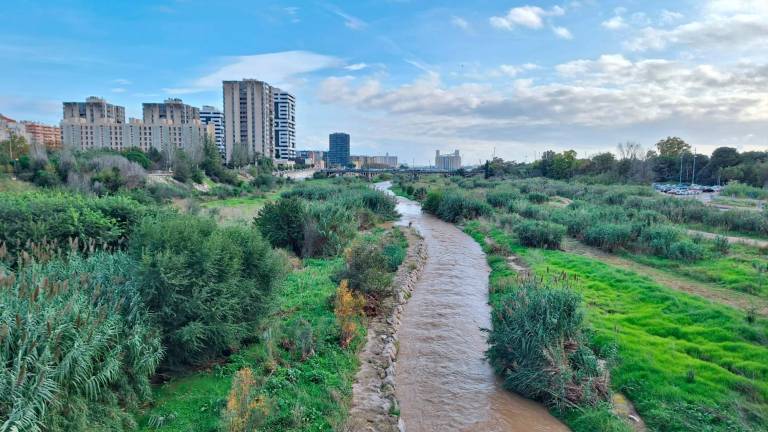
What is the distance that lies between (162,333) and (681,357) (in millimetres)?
9902

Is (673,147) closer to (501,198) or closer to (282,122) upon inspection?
(501,198)

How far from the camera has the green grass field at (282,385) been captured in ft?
19.3

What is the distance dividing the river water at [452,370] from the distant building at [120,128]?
346ft

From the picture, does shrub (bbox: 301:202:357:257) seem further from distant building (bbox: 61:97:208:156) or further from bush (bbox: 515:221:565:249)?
distant building (bbox: 61:97:208:156)

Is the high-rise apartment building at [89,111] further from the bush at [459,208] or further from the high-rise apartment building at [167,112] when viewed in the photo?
the bush at [459,208]

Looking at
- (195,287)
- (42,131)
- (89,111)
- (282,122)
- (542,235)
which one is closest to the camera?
(195,287)

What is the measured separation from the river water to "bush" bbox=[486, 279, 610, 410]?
1.29 ft

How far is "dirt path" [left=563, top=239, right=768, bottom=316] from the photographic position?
449 inches

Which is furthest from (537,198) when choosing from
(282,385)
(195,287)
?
(195,287)

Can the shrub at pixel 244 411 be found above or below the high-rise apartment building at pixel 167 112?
below

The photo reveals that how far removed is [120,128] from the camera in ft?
362

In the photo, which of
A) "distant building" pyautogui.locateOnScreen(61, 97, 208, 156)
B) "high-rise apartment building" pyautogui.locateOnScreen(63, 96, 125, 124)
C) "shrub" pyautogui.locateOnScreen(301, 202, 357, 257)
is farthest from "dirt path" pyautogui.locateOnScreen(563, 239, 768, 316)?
"high-rise apartment building" pyautogui.locateOnScreen(63, 96, 125, 124)

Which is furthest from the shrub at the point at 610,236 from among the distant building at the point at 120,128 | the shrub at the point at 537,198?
the distant building at the point at 120,128

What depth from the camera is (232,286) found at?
7.50m
